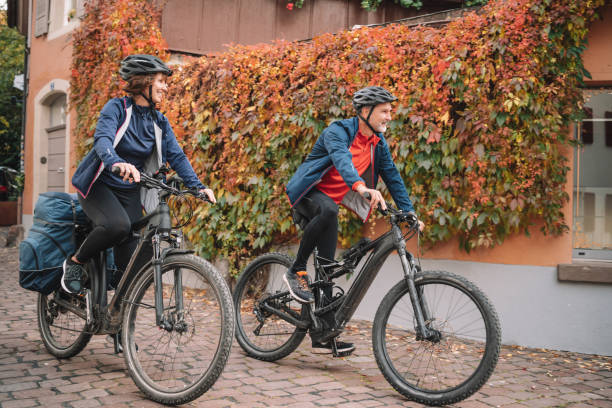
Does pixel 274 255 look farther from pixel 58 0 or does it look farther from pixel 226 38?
pixel 58 0

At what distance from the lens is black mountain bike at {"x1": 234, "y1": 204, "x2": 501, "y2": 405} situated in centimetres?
346

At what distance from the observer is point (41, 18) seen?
42.9ft

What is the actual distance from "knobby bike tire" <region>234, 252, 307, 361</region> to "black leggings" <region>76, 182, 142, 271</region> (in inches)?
41.6

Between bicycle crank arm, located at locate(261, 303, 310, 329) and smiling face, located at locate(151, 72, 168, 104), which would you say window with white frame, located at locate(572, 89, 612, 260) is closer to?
bicycle crank arm, located at locate(261, 303, 310, 329)

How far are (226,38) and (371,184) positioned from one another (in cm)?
680

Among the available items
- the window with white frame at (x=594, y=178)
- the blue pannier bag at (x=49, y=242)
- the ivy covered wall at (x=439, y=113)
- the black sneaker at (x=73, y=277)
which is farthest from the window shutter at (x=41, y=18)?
the window with white frame at (x=594, y=178)

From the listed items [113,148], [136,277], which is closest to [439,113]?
[113,148]

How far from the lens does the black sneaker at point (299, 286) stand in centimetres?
427

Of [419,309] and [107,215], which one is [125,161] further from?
[419,309]

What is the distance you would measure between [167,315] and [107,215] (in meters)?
0.80

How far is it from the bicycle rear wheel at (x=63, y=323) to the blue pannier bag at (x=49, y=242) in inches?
5.7

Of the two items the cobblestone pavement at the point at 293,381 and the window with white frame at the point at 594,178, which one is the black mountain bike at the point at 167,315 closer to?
the cobblestone pavement at the point at 293,381

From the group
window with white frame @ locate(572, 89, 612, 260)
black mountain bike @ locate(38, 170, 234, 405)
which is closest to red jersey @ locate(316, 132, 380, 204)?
black mountain bike @ locate(38, 170, 234, 405)

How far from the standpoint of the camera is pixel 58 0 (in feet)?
41.0
